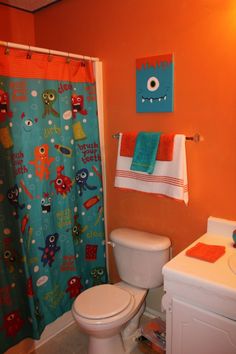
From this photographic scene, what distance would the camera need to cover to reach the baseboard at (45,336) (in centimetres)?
196

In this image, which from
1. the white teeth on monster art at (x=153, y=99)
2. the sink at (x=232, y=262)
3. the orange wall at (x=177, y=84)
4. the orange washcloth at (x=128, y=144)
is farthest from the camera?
the orange washcloth at (x=128, y=144)

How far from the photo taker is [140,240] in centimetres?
195

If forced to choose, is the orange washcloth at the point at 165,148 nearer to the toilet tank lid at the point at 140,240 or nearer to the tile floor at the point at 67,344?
the toilet tank lid at the point at 140,240

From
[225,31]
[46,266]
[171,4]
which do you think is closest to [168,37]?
[171,4]

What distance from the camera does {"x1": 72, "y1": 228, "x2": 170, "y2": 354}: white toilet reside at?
171 cm

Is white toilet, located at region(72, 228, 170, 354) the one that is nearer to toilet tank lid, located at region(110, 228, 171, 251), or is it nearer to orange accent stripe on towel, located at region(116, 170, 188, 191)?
toilet tank lid, located at region(110, 228, 171, 251)

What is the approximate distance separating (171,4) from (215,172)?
1008 mm

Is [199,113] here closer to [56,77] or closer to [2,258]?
[56,77]

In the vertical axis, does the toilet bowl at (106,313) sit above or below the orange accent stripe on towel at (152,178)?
below

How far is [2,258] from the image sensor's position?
1.78 m

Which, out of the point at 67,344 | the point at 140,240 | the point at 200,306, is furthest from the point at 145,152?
the point at 67,344

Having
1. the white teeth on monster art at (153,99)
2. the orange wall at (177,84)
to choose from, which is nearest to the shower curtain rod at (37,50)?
the orange wall at (177,84)

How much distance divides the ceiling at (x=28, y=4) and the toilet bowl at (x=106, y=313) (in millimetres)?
2142

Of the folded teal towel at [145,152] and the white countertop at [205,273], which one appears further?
the folded teal towel at [145,152]
